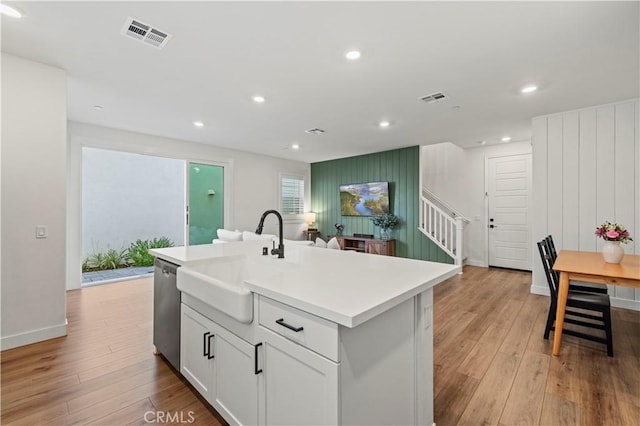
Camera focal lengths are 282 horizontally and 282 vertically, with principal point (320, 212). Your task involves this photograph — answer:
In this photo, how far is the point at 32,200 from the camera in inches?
102

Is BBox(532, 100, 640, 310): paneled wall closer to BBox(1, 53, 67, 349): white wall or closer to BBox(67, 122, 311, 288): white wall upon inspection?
BBox(67, 122, 311, 288): white wall

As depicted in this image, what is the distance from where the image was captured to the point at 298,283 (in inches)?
52.7

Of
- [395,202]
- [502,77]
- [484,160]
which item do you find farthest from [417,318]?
[484,160]

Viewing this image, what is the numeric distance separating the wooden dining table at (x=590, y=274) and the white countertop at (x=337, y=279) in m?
1.46

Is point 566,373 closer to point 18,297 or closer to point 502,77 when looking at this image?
point 502,77

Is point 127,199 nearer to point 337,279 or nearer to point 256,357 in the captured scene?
point 256,357

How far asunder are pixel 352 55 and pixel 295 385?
243 centimetres

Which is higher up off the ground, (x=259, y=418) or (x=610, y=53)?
(x=610, y=53)

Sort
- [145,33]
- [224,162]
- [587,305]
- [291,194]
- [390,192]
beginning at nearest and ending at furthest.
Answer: [145,33]
[587,305]
[224,162]
[390,192]
[291,194]

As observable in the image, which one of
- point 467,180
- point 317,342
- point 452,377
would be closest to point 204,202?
point 452,377

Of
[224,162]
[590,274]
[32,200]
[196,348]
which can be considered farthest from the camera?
[224,162]

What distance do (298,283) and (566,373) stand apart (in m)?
2.29

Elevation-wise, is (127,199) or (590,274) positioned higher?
(127,199)

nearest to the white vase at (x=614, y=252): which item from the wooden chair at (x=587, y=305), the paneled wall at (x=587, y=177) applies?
the wooden chair at (x=587, y=305)
